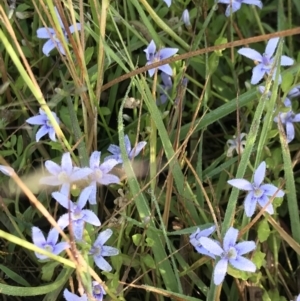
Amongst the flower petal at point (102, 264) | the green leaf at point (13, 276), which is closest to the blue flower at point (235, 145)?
the flower petal at point (102, 264)

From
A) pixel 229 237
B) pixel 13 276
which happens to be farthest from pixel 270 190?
pixel 13 276

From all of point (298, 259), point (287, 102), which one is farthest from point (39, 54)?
point (298, 259)

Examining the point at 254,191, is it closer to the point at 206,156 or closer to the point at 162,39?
the point at 206,156

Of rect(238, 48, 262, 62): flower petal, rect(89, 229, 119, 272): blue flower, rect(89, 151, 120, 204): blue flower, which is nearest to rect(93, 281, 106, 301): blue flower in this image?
rect(89, 229, 119, 272): blue flower

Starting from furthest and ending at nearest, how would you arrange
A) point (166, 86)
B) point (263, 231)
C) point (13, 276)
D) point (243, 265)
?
point (166, 86), point (13, 276), point (263, 231), point (243, 265)

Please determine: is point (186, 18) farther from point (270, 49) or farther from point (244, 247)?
point (244, 247)

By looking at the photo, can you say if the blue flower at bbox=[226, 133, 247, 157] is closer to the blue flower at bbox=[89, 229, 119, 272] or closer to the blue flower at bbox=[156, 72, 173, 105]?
the blue flower at bbox=[156, 72, 173, 105]
